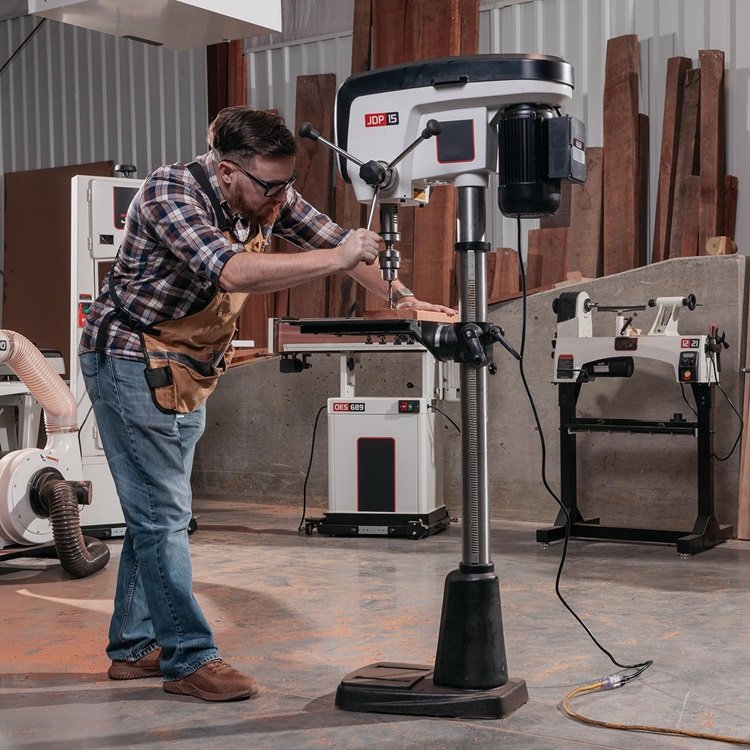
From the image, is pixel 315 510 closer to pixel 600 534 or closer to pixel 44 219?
pixel 600 534

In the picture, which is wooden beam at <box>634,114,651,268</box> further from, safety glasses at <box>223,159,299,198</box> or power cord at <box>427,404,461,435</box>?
safety glasses at <box>223,159,299,198</box>

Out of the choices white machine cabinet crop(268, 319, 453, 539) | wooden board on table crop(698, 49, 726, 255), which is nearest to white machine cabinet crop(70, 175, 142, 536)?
white machine cabinet crop(268, 319, 453, 539)

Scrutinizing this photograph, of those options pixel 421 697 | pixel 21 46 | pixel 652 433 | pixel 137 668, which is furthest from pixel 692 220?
pixel 21 46

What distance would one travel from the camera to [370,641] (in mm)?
3357

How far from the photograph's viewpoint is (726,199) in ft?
17.7

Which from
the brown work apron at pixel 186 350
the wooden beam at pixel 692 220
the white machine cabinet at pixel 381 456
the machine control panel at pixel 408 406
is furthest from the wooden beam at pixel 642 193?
the brown work apron at pixel 186 350

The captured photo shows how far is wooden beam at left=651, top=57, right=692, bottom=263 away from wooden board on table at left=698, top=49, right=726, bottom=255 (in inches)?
5.0

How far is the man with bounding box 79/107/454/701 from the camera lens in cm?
264

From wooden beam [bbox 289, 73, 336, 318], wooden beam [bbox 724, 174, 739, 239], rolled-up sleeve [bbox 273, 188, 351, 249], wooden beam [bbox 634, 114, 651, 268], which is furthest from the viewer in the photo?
wooden beam [bbox 289, 73, 336, 318]

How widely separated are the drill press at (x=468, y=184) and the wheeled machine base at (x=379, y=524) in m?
2.61

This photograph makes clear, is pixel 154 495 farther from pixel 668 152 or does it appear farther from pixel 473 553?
pixel 668 152

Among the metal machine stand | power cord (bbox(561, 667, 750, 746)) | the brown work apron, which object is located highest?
the brown work apron

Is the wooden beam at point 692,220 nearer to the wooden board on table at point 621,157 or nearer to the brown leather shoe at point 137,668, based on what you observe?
the wooden board on table at point 621,157

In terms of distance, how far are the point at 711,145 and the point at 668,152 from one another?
22 cm
